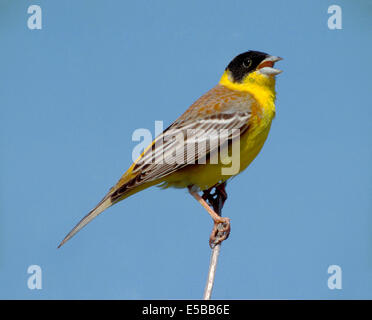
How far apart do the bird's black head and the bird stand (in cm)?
1

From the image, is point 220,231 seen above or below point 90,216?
below

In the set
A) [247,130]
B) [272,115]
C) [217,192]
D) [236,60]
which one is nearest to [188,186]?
[217,192]

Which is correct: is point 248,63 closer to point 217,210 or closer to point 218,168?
point 218,168

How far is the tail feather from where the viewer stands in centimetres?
637

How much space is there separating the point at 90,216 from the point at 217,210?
1.74 m

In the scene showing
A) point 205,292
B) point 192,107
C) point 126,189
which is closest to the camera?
point 205,292

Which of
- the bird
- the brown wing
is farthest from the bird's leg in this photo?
the brown wing

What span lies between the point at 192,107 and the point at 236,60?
38.7 inches

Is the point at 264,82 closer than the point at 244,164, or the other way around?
the point at 244,164

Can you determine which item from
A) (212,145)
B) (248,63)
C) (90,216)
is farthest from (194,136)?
(90,216)

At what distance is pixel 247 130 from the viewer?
6.89 meters

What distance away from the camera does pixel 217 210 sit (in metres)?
7.15

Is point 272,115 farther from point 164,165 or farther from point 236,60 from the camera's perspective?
point 164,165

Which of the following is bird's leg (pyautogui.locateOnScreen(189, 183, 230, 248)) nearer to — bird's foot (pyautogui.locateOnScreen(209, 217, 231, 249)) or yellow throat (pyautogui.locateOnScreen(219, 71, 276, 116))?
bird's foot (pyautogui.locateOnScreen(209, 217, 231, 249))
